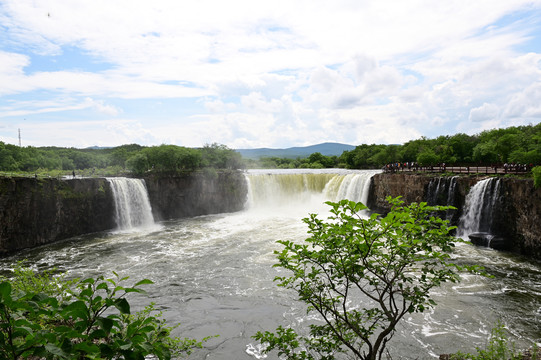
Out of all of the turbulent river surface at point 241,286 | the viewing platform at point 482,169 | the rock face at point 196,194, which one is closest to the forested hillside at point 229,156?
the rock face at point 196,194

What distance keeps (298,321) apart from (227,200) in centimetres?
3132

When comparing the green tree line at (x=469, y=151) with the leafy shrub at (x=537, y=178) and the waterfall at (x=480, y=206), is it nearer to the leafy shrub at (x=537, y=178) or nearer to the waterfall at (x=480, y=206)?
the waterfall at (x=480, y=206)

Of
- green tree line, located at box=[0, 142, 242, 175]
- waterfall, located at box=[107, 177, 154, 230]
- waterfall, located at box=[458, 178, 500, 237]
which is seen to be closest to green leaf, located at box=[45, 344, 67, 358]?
waterfall, located at box=[458, 178, 500, 237]

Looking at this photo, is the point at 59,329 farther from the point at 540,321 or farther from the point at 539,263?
the point at 539,263

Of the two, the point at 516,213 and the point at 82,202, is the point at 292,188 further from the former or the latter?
the point at 516,213

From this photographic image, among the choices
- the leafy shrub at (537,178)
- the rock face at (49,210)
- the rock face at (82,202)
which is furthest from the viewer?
the rock face at (82,202)

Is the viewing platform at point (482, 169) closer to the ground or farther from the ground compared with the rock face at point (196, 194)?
farther from the ground

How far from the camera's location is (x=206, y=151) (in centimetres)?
4931

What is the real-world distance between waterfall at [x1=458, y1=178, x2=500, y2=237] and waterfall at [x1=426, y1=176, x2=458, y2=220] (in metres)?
1.50

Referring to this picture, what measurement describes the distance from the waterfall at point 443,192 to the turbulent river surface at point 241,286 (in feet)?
18.3

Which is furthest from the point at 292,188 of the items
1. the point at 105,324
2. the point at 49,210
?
the point at 105,324

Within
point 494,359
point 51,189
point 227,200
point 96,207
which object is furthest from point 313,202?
point 494,359

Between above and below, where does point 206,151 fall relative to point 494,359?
above

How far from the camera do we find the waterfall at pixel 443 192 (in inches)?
1067
